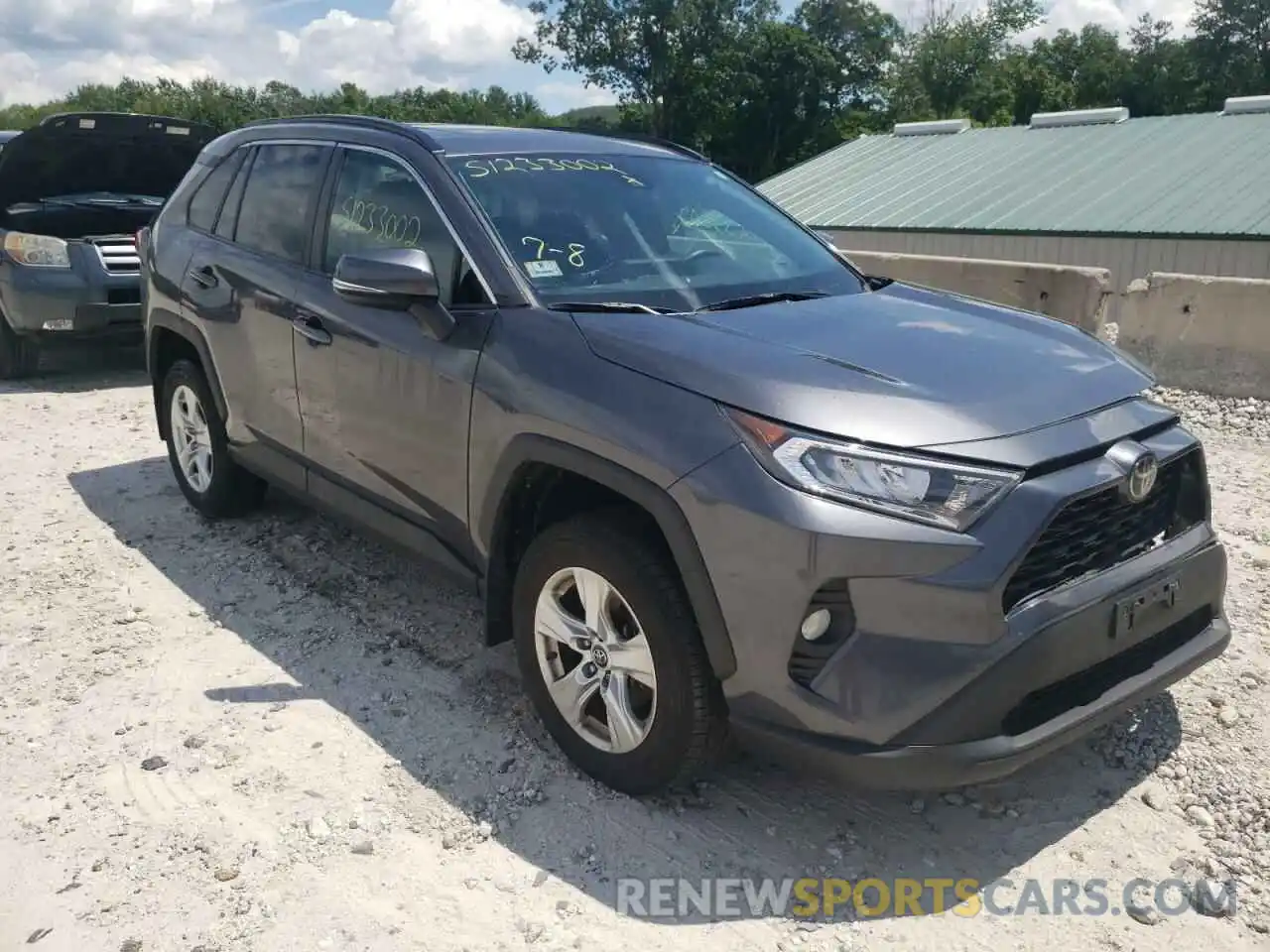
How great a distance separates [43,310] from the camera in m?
8.45

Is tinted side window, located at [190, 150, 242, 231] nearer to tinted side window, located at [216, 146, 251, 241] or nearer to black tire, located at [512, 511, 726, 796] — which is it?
tinted side window, located at [216, 146, 251, 241]

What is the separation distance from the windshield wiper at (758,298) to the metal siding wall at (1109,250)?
53.8ft

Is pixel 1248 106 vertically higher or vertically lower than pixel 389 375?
higher

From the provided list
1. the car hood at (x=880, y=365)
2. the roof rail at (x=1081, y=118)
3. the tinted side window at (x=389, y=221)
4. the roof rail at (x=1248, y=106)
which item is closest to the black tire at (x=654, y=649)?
the car hood at (x=880, y=365)

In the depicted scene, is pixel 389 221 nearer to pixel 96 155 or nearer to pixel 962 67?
pixel 96 155

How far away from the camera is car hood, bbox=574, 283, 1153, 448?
265 centimetres

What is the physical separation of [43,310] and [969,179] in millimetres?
22229

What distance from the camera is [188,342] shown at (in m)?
5.35

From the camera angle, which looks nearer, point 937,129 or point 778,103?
point 937,129

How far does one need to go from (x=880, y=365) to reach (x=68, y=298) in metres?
7.54

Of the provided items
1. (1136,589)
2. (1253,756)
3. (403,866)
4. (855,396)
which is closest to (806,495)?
(855,396)

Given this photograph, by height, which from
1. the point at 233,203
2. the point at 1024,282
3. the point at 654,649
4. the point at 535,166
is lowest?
the point at 654,649

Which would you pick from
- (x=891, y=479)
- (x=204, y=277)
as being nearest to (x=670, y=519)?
(x=891, y=479)

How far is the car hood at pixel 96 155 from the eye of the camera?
8797 millimetres
